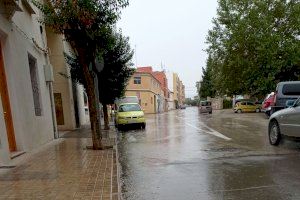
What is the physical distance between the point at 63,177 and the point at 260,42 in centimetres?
3256

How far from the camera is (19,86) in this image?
38.0 feet

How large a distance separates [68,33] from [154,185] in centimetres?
648

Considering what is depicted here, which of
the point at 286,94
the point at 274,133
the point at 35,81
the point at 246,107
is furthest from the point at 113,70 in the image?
the point at 246,107

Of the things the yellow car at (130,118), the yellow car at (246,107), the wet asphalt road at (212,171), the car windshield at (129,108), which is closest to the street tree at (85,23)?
the wet asphalt road at (212,171)

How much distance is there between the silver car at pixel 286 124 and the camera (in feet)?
35.7

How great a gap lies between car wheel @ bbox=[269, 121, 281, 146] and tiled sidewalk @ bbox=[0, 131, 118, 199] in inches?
199

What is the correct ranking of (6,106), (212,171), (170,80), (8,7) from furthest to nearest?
1. (170,80)
2. (6,106)
3. (8,7)
4. (212,171)

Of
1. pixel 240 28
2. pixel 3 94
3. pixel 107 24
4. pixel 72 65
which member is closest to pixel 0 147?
pixel 3 94

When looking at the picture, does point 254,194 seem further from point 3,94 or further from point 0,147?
point 3,94

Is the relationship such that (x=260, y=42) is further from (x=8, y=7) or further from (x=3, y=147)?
(x=3, y=147)

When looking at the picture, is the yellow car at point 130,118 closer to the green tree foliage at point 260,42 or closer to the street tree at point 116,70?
the street tree at point 116,70

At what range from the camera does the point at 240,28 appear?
125ft

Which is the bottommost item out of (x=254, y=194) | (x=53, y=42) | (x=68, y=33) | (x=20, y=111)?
(x=254, y=194)

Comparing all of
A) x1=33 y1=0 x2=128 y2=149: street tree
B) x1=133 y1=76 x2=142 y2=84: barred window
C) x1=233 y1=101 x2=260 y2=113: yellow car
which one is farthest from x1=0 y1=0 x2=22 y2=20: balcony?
x1=133 y1=76 x2=142 y2=84: barred window
